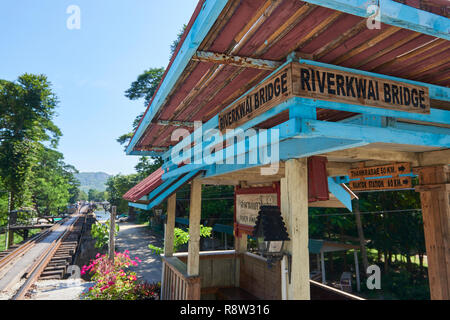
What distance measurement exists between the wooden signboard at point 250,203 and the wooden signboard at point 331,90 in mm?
2170

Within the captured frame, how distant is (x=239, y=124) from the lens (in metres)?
2.52

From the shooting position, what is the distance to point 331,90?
1.95m

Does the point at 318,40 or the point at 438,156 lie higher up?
the point at 318,40

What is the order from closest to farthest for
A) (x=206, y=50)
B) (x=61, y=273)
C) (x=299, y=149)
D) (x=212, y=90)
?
(x=206, y=50), (x=299, y=149), (x=212, y=90), (x=61, y=273)

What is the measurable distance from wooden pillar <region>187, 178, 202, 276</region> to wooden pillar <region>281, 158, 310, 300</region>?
2.84 m

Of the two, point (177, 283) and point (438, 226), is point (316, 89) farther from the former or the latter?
point (177, 283)

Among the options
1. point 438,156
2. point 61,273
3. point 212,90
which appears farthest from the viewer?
point 61,273

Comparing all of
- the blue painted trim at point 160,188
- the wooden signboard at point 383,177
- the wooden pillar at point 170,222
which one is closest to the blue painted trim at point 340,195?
the wooden signboard at point 383,177

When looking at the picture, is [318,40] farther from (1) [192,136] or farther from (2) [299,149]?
(1) [192,136]

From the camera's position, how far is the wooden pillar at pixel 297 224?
2.32 m
